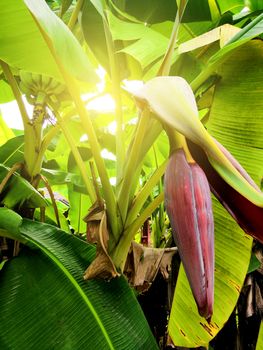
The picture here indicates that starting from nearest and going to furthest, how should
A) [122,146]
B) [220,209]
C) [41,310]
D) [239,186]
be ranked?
[239,186] < [41,310] < [220,209] < [122,146]

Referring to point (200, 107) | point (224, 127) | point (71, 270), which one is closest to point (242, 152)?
point (224, 127)

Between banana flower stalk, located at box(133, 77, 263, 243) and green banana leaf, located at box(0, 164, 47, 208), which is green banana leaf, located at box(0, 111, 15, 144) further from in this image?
banana flower stalk, located at box(133, 77, 263, 243)

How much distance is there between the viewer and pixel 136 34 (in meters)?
0.71

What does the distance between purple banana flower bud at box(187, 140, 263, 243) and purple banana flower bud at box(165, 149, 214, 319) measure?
0.05 feet

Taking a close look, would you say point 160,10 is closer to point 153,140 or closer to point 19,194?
point 153,140

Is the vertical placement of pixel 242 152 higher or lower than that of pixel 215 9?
lower

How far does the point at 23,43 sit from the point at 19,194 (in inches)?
10.7

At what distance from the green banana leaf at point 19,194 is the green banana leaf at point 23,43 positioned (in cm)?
21

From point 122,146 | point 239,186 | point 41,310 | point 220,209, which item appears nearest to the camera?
point 239,186

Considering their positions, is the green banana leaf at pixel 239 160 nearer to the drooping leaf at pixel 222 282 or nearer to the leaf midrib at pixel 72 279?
the drooping leaf at pixel 222 282

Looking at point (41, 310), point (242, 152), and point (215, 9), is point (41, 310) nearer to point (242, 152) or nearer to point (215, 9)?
point (242, 152)

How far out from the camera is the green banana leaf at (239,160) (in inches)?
26.4

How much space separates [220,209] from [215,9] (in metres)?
0.48

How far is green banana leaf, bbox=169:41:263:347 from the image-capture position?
2.20 ft
